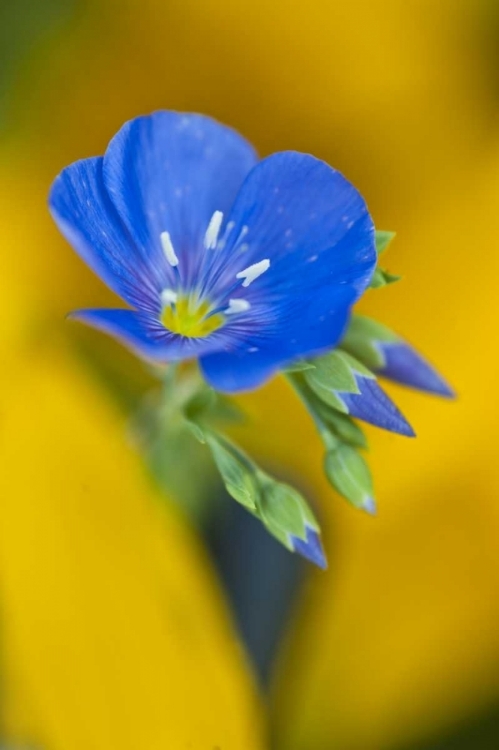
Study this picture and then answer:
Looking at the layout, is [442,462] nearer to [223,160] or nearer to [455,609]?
[455,609]

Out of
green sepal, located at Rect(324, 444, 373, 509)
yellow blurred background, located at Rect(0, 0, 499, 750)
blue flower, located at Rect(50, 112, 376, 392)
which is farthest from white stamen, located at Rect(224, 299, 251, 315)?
yellow blurred background, located at Rect(0, 0, 499, 750)

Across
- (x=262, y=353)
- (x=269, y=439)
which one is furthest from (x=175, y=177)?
(x=269, y=439)

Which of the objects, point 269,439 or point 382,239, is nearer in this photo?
point 382,239

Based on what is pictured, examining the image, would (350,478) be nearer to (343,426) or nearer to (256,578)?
(343,426)

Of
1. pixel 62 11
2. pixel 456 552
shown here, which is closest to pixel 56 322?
pixel 62 11

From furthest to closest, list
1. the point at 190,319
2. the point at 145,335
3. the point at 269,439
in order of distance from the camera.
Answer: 1. the point at 269,439
2. the point at 190,319
3. the point at 145,335
